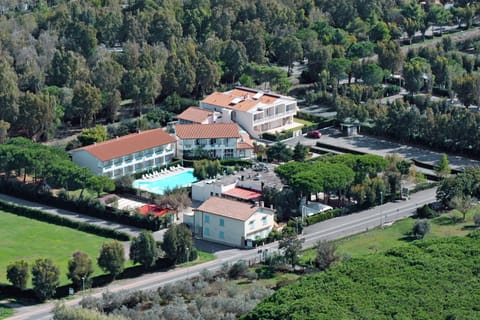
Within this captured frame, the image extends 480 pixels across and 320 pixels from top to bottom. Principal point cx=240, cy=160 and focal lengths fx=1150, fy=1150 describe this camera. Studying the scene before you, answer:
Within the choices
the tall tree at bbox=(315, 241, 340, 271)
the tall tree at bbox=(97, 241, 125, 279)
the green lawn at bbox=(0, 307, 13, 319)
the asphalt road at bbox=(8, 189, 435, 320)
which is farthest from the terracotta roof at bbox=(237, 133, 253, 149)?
the green lawn at bbox=(0, 307, 13, 319)

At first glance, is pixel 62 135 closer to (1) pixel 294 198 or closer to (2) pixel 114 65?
(2) pixel 114 65

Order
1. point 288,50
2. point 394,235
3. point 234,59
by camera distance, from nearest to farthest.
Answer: point 394,235
point 234,59
point 288,50

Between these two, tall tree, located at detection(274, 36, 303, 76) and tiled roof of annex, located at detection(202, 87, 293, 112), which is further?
tall tree, located at detection(274, 36, 303, 76)

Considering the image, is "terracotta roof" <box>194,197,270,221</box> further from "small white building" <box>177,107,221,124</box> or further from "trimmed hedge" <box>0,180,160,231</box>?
"small white building" <box>177,107,221,124</box>

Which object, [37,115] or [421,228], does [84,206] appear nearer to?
[37,115]

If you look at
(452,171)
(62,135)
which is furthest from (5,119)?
(452,171)

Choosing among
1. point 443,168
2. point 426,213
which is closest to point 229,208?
point 426,213
